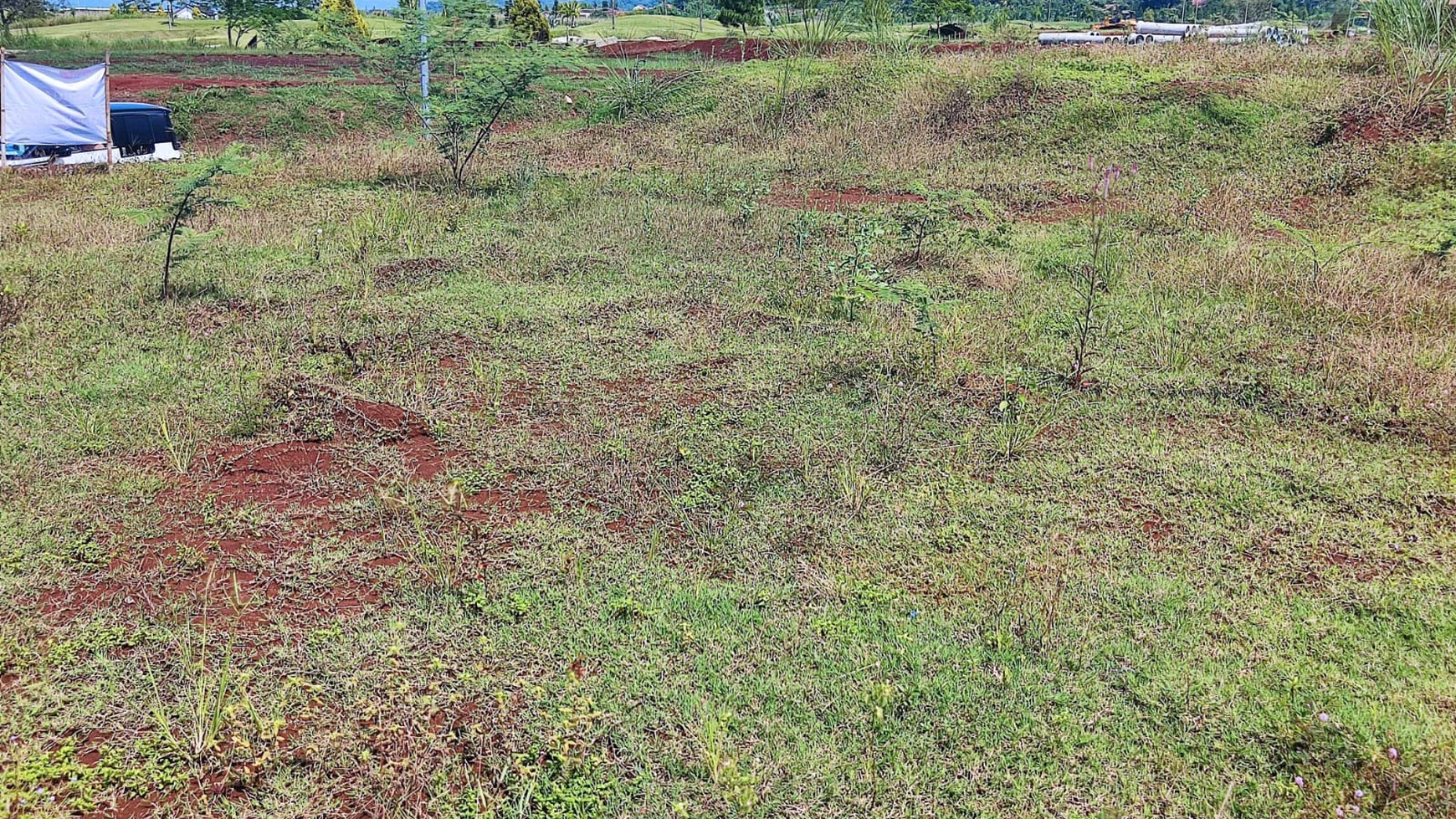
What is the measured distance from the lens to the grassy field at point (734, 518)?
2391mm

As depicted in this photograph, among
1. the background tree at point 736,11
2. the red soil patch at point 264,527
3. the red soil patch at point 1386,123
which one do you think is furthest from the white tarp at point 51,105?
the background tree at point 736,11

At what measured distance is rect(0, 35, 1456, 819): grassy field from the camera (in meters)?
2.39

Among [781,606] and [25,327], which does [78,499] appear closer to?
[25,327]

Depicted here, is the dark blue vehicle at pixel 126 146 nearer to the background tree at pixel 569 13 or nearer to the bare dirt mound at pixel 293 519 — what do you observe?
the bare dirt mound at pixel 293 519

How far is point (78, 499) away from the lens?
355cm

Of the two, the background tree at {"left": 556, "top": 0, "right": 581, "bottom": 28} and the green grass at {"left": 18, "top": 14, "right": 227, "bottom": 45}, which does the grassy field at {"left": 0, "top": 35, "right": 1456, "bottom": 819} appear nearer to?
the green grass at {"left": 18, "top": 14, "right": 227, "bottom": 45}

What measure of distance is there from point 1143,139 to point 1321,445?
7.02 metres

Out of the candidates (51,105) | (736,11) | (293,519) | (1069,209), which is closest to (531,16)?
(736,11)

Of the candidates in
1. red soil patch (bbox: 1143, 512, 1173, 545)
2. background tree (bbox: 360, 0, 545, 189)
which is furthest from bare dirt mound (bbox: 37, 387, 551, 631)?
background tree (bbox: 360, 0, 545, 189)

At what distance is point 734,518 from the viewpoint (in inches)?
139

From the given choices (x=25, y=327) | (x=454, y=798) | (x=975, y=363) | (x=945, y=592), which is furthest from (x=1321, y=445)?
(x=25, y=327)

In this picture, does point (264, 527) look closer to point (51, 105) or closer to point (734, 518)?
point (734, 518)

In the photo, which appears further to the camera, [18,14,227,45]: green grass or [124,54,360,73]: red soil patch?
[18,14,227,45]: green grass

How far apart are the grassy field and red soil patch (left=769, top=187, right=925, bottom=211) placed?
1151 millimetres
